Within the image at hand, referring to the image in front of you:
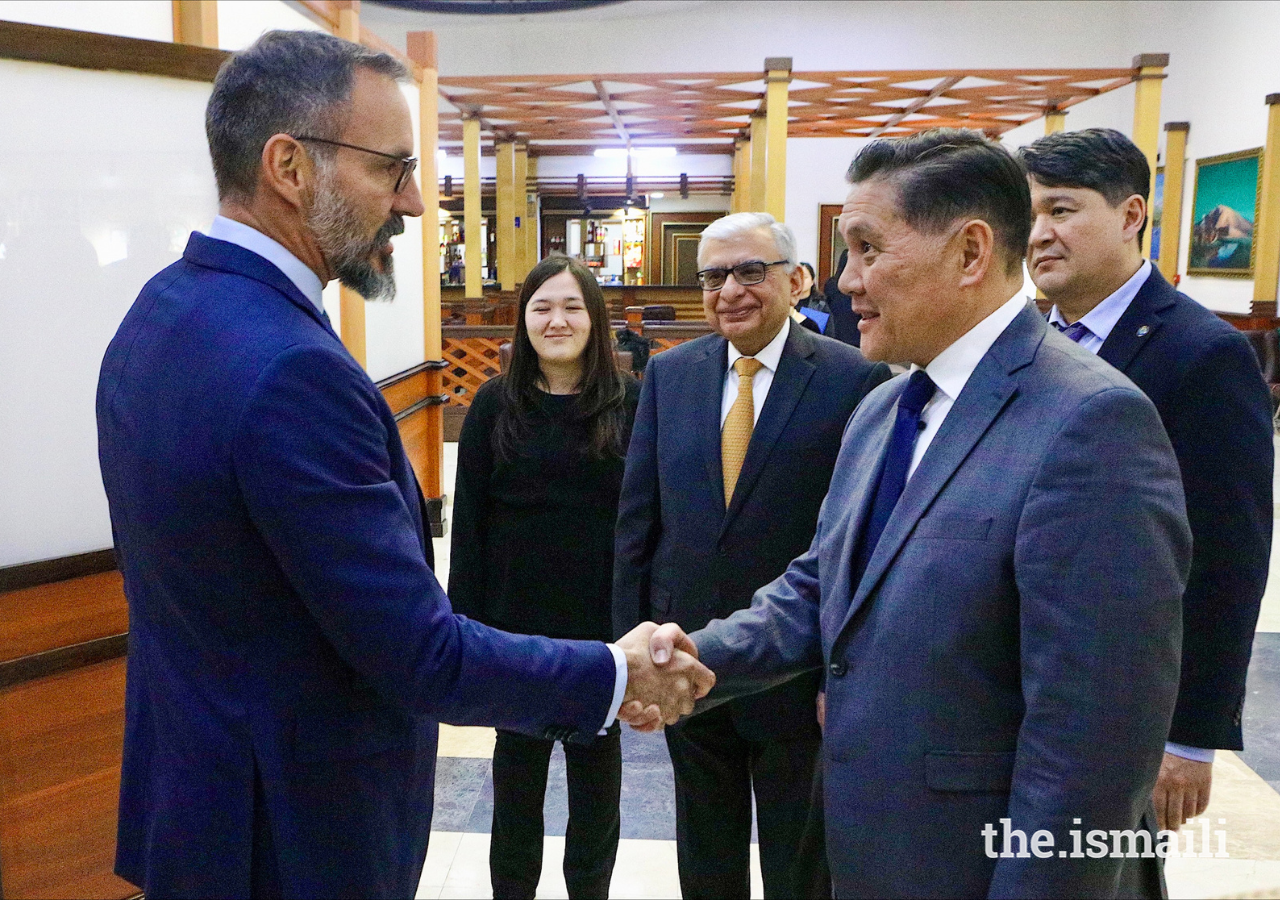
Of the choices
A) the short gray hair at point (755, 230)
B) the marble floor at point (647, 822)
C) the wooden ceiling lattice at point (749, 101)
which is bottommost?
the marble floor at point (647, 822)

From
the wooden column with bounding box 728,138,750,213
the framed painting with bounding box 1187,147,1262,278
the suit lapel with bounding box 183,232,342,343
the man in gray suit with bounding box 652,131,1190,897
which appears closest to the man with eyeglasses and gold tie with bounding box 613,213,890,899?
the man in gray suit with bounding box 652,131,1190,897

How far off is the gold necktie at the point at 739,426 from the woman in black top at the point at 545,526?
1.31 feet

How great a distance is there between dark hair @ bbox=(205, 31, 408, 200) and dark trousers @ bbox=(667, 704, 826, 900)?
1.43 m

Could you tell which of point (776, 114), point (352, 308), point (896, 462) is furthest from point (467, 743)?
point (776, 114)

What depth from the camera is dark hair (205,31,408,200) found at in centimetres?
139

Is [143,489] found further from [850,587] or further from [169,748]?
[850,587]

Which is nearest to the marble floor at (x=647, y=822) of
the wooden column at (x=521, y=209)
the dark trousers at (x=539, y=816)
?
the dark trousers at (x=539, y=816)

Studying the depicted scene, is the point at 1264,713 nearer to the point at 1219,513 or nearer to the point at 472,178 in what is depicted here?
the point at 1219,513

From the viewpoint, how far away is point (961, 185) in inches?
54.1

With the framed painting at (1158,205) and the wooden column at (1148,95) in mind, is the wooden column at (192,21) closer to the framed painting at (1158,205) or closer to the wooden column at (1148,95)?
the wooden column at (1148,95)

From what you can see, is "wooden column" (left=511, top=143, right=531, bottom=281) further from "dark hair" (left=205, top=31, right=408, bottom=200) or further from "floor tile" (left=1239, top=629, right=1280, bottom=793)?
"dark hair" (left=205, top=31, right=408, bottom=200)

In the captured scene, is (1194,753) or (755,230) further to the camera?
(755,230)

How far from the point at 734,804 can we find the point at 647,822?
934 mm

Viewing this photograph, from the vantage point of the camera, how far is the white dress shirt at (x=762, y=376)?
2.34m
